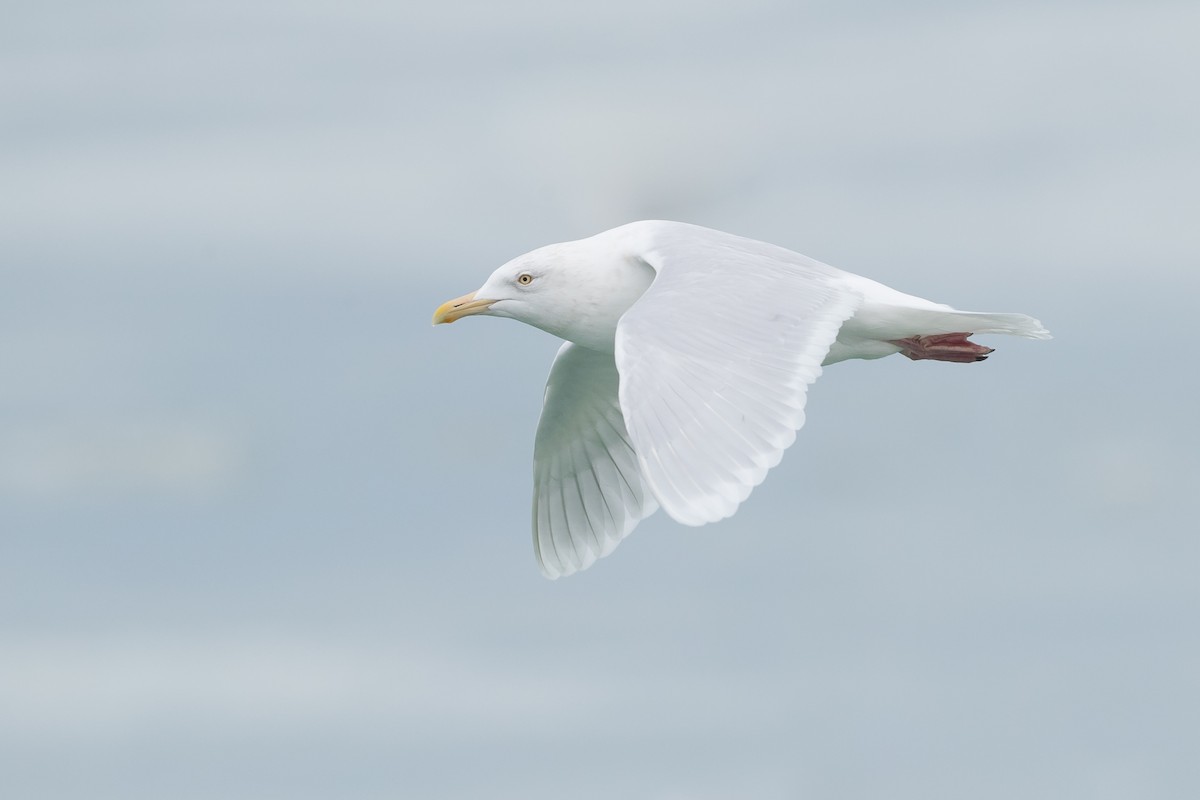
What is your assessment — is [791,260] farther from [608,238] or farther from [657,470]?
[657,470]

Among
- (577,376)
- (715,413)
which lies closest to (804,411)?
(715,413)

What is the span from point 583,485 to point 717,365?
5503 millimetres

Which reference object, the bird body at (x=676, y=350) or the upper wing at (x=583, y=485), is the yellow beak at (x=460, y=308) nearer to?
the bird body at (x=676, y=350)

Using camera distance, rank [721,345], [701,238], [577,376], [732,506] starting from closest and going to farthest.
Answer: [732,506] → [721,345] → [701,238] → [577,376]

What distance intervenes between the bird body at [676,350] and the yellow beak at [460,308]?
17 mm

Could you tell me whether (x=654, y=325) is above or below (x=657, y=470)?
above

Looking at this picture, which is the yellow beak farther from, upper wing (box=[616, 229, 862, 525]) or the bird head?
upper wing (box=[616, 229, 862, 525])

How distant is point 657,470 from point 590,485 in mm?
6331

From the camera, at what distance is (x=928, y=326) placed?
17984mm

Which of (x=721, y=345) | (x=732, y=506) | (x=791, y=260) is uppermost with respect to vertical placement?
(x=791, y=260)

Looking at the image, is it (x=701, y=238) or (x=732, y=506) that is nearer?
(x=732, y=506)

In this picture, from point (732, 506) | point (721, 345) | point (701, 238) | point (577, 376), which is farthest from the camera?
point (577, 376)

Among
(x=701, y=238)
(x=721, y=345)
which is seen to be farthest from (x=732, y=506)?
(x=701, y=238)

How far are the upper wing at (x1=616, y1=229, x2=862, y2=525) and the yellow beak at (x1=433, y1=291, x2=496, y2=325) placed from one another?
1.83 metres
